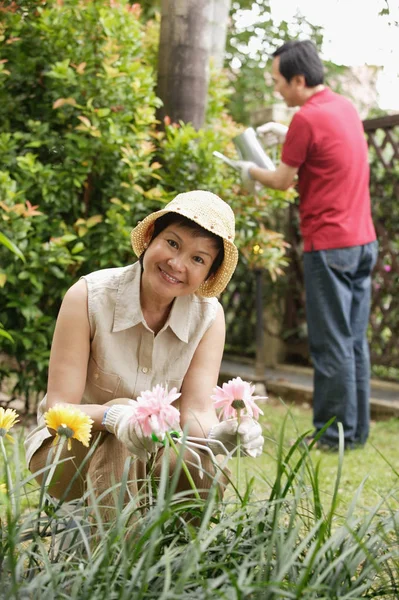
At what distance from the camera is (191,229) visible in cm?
215

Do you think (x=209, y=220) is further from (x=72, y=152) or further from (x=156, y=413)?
(x=72, y=152)

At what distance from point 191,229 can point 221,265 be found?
177 millimetres

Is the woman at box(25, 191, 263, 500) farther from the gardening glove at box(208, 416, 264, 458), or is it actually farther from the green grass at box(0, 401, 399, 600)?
the green grass at box(0, 401, 399, 600)

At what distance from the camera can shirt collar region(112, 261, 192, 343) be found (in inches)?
88.4

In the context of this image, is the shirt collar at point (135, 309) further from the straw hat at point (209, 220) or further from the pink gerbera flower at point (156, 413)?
the pink gerbera flower at point (156, 413)

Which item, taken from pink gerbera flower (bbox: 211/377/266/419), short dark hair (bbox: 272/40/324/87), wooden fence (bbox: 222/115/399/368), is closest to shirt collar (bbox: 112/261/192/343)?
pink gerbera flower (bbox: 211/377/266/419)

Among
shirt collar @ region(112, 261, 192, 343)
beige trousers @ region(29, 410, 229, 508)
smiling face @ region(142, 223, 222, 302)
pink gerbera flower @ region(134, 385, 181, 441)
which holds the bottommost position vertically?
beige trousers @ region(29, 410, 229, 508)

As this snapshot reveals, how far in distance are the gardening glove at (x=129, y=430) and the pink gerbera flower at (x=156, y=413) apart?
1.8 inches

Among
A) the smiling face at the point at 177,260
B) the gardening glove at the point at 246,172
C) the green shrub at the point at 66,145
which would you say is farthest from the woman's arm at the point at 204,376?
the gardening glove at the point at 246,172

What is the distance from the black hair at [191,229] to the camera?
2.15 meters

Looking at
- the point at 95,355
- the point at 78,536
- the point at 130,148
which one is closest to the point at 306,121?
the point at 130,148

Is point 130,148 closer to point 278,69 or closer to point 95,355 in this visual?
point 278,69

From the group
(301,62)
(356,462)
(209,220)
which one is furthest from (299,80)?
(209,220)

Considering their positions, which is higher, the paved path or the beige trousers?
the beige trousers
